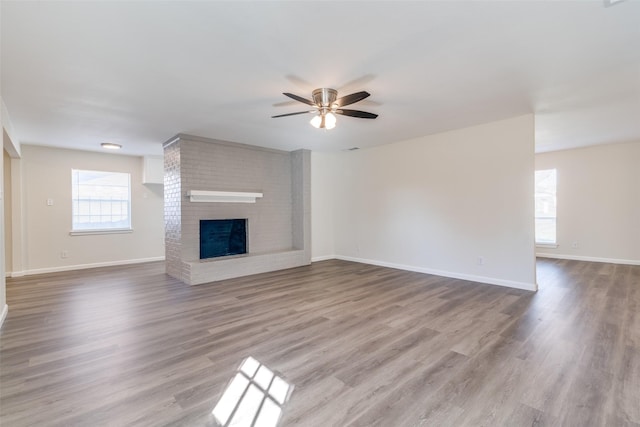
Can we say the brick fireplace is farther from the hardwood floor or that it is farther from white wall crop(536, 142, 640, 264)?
white wall crop(536, 142, 640, 264)

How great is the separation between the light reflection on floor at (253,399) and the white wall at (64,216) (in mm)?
5664

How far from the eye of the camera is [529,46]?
235 cm

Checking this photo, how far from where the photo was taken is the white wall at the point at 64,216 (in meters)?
5.52

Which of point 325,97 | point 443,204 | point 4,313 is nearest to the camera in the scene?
point 325,97

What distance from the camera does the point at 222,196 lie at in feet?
17.4

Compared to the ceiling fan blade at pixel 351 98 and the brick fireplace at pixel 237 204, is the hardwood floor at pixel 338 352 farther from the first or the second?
the ceiling fan blade at pixel 351 98

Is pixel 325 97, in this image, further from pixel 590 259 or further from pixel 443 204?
pixel 590 259

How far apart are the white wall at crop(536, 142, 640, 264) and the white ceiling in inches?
79.1

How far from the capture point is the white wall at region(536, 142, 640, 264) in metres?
5.82

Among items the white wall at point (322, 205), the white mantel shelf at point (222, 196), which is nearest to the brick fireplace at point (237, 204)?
the white mantel shelf at point (222, 196)

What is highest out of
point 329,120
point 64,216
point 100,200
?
point 329,120

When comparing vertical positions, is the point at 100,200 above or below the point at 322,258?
above

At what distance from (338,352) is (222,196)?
3.72 meters

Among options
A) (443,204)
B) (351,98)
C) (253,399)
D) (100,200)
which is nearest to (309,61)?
(351,98)
